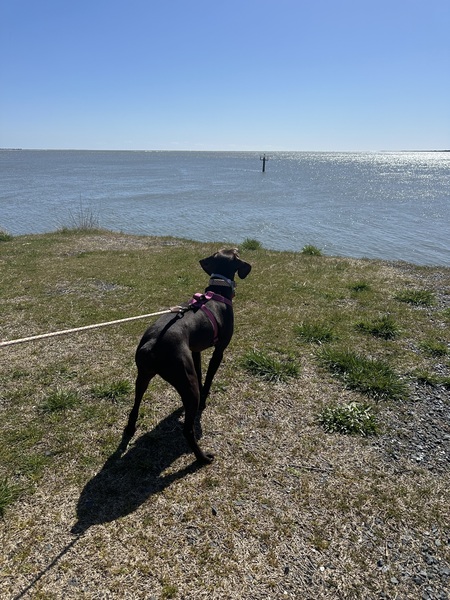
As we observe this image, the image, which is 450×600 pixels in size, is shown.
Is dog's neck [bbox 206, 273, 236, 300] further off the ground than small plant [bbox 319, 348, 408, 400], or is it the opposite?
dog's neck [bbox 206, 273, 236, 300]

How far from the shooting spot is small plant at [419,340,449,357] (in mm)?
6266

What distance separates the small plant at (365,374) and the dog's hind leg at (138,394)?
2934 millimetres

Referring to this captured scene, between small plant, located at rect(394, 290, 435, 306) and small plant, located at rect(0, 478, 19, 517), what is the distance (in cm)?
802

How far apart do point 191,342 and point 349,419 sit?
2.15m

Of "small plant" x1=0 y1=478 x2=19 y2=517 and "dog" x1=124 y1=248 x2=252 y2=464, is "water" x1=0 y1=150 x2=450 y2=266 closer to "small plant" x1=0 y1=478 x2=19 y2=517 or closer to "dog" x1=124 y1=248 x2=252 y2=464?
"dog" x1=124 y1=248 x2=252 y2=464

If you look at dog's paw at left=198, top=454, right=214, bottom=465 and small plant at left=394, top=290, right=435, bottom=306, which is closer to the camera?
dog's paw at left=198, top=454, right=214, bottom=465

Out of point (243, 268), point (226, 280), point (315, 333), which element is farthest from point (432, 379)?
point (226, 280)

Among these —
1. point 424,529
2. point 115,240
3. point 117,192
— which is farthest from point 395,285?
point 117,192

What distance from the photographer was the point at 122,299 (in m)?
8.62

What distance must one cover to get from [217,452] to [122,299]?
17.2ft

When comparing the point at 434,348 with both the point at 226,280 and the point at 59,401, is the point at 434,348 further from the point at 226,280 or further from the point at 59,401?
the point at 59,401

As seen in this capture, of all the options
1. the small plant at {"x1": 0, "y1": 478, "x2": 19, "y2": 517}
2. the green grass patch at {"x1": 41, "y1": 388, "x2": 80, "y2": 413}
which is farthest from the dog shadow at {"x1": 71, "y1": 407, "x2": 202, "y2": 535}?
the green grass patch at {"x1": 41, "y1": 388, "x2": 80, "y2": 413}

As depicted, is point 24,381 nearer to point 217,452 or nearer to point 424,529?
point 217,452

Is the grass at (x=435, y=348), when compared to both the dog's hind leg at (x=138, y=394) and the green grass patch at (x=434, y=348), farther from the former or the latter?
the dog's hind leg at (x=138, y=394)
